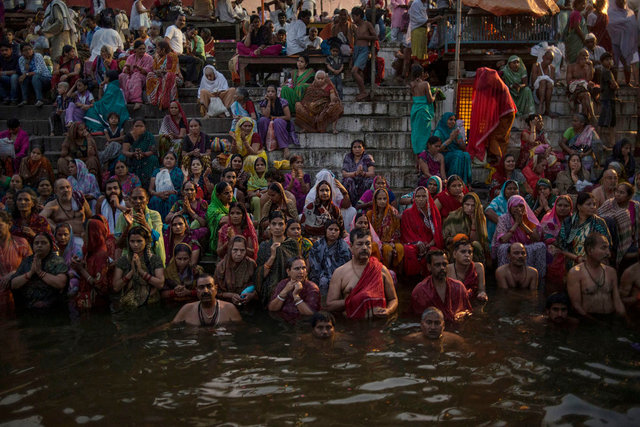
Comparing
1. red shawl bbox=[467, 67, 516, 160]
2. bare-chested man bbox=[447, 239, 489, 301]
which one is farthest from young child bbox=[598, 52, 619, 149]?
bare-chested man bbox=[447, 239, 489, 301]

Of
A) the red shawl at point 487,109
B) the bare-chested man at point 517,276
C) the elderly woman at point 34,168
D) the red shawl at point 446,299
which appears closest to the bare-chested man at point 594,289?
the bare-chested man at point 517,276

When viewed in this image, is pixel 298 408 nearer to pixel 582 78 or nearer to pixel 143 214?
pixel 143 214

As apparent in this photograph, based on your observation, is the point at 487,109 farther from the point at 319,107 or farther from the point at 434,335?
the point at 434,335

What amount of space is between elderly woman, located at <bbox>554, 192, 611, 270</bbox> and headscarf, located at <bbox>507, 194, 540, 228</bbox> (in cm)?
69

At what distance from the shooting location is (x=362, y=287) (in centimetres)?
620

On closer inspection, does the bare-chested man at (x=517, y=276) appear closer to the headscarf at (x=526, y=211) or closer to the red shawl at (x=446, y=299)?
the headscarf at (x=526, y=211)

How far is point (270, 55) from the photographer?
12.1 metres

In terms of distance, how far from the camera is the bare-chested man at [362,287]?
6145 millimetres

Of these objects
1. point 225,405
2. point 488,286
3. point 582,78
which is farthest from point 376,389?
point 582,78

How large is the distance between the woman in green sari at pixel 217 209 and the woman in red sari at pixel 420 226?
2286mm

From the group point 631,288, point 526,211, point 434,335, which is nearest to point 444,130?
point 526,211

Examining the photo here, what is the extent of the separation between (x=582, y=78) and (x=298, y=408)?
361 inches

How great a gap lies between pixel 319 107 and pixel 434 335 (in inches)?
222

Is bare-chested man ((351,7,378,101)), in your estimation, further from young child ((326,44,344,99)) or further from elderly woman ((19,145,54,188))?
elderly woman ((19,145,54,188))
